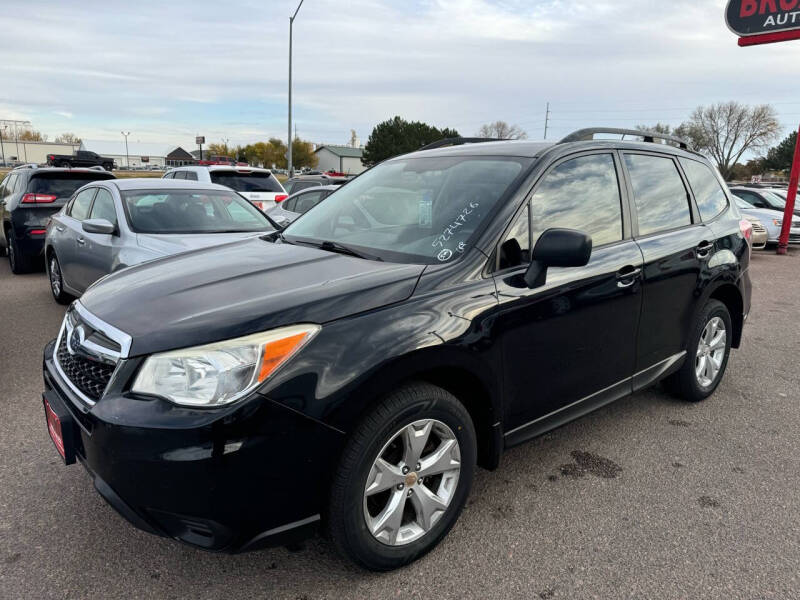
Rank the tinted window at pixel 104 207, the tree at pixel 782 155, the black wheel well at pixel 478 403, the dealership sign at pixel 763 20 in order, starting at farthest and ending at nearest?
the tree at pixel 782 155, the dealership sign at pixel 763 20, the tinted window at pixel 104 207, the black wheel well at pixel 478 403

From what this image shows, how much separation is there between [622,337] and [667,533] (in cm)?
100

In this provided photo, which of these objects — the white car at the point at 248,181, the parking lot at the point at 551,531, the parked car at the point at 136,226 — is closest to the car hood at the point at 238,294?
the parking lot at the point at 551,531

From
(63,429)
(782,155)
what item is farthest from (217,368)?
(782,155)

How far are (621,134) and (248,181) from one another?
27.9 feet

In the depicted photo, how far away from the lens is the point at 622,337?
10.1ft

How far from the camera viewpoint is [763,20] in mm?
13586

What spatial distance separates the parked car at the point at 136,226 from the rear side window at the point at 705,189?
3.93 meters

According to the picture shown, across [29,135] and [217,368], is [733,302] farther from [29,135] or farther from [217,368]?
[29,135]

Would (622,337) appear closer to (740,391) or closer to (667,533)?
(667,533)

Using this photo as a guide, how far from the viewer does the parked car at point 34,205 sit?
335 inches

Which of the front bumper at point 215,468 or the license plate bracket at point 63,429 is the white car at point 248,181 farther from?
the front bumper at point 215,468

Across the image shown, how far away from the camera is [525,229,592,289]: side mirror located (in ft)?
7.81

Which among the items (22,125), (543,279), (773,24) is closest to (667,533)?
(543,279)

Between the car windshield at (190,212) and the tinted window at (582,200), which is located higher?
the tinted window at (582,200)
